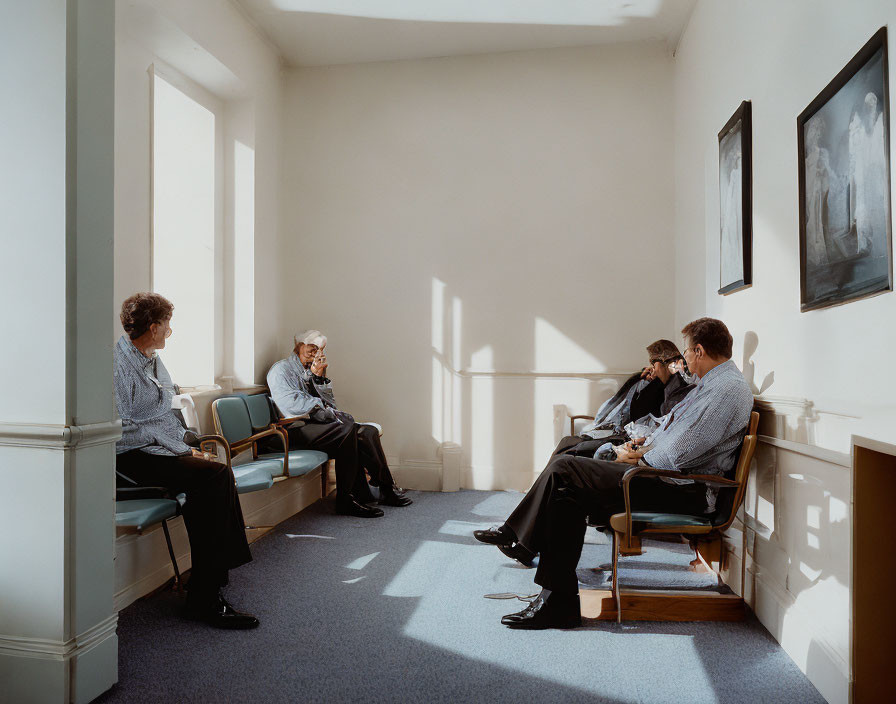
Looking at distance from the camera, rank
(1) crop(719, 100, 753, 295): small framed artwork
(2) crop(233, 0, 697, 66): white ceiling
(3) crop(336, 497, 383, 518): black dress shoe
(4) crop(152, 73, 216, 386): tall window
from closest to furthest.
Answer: (1) crop(719, 100, 753, 295): small framed artwork
(4) crop(152, 73, 216, 386): tall window
(3) crop(336, 497, 383, 518): black dress shoe
(2) crop(233, 0, 697, 66): white ceiling

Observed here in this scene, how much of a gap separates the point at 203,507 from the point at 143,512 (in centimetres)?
27

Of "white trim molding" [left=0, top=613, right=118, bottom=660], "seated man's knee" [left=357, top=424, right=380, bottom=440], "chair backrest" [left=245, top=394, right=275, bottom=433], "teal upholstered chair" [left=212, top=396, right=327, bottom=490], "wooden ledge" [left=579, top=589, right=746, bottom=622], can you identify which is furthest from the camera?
"seated man's knee" [left=357, top=424, right=380, bottom=440]

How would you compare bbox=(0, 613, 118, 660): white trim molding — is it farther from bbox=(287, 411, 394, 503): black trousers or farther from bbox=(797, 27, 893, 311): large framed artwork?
bbox=(797, 27, 893, 311): large framed artwork

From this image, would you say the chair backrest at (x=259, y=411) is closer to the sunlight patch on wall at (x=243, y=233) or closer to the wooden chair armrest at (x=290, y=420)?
the wooden chair armrest at (x=290, y=420)

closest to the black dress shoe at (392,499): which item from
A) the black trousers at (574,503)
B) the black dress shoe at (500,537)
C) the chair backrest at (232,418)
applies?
the chair backrest at (232,418)

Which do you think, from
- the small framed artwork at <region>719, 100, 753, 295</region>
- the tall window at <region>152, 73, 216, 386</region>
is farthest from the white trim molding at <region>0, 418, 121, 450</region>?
the small framed artwork at <region>719, 100, 753, 295</region>

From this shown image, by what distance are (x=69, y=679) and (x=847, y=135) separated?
3205 mm

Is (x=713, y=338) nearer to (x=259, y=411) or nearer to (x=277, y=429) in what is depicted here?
(x=277, y=429)

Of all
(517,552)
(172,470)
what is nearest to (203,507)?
(172,470)

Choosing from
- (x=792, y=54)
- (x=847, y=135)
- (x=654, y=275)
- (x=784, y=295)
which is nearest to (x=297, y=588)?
(x=784, y=295)

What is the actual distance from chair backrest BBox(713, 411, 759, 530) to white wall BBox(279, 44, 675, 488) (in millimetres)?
2501

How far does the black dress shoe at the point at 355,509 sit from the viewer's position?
4.56 m

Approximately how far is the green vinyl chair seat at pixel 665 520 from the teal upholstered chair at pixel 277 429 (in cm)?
220

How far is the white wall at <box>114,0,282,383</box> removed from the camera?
3.64 meters
